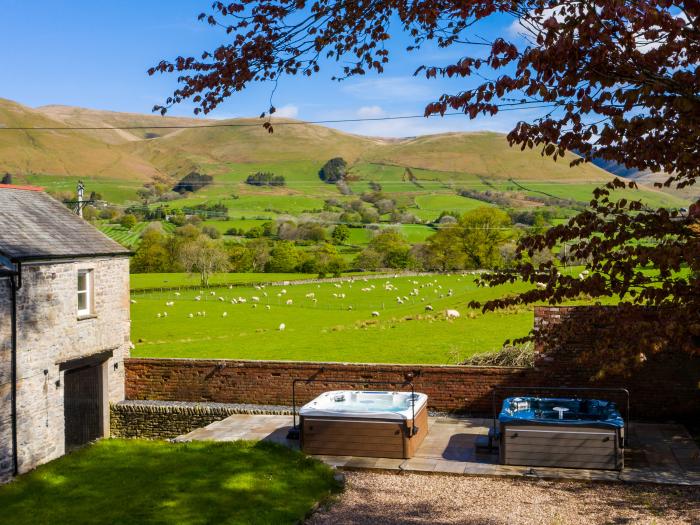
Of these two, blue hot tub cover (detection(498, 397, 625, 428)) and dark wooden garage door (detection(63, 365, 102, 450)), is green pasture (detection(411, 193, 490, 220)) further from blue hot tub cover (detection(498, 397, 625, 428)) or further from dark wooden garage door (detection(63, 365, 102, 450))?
blue hot tub cover (detection(498, 397, 625, 428))

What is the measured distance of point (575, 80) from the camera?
561cm

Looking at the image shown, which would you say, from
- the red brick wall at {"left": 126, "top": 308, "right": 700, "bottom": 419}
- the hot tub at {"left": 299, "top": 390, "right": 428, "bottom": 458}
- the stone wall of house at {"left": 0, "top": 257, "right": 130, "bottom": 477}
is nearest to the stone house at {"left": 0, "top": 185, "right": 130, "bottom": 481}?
the stone wall of house at {"left": 0, "top": 257, "right": 130, "bottom": 477}

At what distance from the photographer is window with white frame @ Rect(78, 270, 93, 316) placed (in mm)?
18750

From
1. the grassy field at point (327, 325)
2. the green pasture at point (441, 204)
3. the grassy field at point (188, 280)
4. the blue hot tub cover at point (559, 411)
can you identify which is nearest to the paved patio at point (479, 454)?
the blue hot tub cover at point (559, 411)

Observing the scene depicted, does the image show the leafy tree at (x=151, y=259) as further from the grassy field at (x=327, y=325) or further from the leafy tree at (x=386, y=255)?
the grassy field at (x=327, y=325)

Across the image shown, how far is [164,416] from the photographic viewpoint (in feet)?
60.2

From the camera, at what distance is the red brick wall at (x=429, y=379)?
50.5 ft

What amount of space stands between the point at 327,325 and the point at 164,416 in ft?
49.3

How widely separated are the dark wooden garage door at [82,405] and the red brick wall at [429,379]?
0.90 meters

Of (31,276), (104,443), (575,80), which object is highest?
(575,80)

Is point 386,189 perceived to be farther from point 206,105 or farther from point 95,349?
point 206,105

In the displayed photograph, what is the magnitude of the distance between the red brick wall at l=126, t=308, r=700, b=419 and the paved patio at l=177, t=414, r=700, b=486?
2.01 feet

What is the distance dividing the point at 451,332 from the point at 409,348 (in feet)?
7.51

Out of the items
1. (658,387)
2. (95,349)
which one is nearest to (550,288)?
(658,387)
